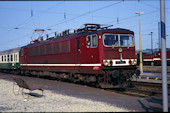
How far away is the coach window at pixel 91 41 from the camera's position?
14734mm

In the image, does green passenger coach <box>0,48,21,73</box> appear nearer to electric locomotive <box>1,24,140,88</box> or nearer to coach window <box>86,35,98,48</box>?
electric locomotive <box>1,24,140,88</box>

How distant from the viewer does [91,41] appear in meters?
15.1

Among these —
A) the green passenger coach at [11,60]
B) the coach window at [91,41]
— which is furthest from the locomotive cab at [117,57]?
the green passenger coach at [11,60]

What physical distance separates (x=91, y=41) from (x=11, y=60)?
20.7 metres

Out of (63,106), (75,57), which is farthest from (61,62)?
(63,106)

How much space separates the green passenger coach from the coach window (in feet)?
55.4

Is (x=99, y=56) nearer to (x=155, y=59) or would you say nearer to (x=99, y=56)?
(x=99, y=56)

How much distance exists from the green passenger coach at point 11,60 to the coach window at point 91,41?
16.9 meters

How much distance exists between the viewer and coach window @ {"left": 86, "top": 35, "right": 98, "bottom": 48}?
14.7 m

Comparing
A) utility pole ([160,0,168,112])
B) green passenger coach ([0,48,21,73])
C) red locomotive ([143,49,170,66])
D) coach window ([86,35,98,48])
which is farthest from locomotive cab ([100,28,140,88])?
red locomotive ([143,49,170,66])

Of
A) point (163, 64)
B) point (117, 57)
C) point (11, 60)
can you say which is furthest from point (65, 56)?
point (11, 60)

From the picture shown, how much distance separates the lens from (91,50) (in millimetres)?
15031

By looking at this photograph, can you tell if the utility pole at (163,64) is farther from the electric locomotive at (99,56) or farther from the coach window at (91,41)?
the coach window at (91,41)

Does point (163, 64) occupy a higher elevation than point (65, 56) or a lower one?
lower
